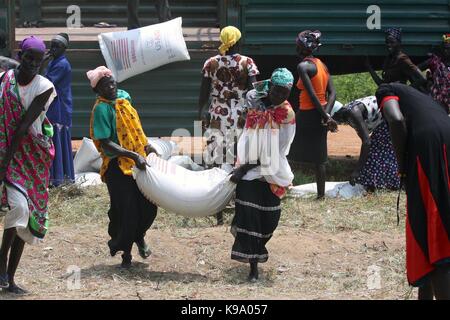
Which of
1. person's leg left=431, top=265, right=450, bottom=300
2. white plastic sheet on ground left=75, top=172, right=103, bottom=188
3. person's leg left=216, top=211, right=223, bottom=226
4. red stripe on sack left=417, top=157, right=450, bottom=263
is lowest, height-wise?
white plastic sheet on ground left=75, top=172, right=103, bottom=188

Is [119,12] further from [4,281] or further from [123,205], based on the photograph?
[4,281]

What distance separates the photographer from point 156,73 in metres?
9.74

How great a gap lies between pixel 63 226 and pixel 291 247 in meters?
1.91

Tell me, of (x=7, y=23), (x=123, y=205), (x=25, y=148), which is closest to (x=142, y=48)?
(x=7, y=23)

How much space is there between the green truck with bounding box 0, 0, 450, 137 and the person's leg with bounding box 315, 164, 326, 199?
163 cm

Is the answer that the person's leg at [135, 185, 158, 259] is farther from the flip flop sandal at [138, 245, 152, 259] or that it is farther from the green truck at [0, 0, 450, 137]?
the green truck at [0, 0, 450, 137]

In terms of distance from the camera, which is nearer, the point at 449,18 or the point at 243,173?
the point at 243,173

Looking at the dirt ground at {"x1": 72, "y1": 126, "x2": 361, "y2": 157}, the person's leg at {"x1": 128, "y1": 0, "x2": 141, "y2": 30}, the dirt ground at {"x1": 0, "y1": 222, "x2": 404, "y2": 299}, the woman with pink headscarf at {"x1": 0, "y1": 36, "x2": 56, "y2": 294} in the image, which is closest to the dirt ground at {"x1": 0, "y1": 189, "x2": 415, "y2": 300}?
the dirt ground at {"x1": 0, "y1": 222, "x2": 404, "y2": 299}

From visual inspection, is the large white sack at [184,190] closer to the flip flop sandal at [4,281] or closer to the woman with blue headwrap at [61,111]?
the flip flop sandal at [4,281]

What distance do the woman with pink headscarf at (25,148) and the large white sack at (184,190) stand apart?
745 millimetres

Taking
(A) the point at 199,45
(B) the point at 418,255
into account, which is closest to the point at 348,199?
(A) the point at 199,45

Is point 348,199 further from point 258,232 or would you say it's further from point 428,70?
point 258,232

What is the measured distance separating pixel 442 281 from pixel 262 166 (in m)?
1.72

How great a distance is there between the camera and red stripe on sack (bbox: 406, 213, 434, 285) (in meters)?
4.82
